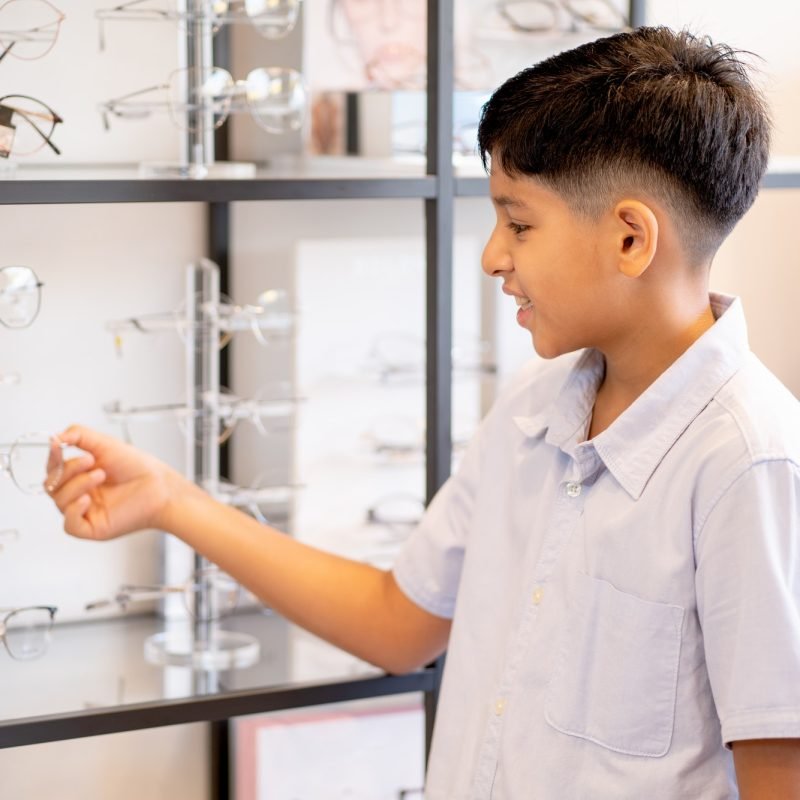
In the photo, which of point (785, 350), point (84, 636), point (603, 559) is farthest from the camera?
point (785, 350)

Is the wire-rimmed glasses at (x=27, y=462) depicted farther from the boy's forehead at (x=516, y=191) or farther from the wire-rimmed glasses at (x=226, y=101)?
the boy's forehead at (x=516, y=191)

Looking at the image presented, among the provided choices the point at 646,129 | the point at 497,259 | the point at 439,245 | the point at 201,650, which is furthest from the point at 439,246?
the point at 201,650

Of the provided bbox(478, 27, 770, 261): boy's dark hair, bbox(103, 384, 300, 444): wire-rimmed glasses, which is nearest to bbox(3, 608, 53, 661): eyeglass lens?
bbox(103, 384, 300, 444): wire-rimmed glasses

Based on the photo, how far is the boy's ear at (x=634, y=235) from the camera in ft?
3.44

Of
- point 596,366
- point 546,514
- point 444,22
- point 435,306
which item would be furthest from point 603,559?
point 444,22

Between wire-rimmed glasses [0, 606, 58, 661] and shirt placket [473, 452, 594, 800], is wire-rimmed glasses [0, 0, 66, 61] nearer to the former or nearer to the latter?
wire-rimmed glasses [0, 606, 58, 661]

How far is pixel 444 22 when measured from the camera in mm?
1328

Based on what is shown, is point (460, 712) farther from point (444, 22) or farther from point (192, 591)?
point (444, 22)

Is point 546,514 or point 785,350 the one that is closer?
point 546,514

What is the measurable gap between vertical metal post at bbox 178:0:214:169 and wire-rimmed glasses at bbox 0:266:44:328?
236 millimetres

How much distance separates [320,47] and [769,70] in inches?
25.9

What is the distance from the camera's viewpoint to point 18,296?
136 cm

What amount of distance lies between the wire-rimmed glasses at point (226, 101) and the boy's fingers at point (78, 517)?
45 centimetres

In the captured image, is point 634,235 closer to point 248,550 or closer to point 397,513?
point 248,550
